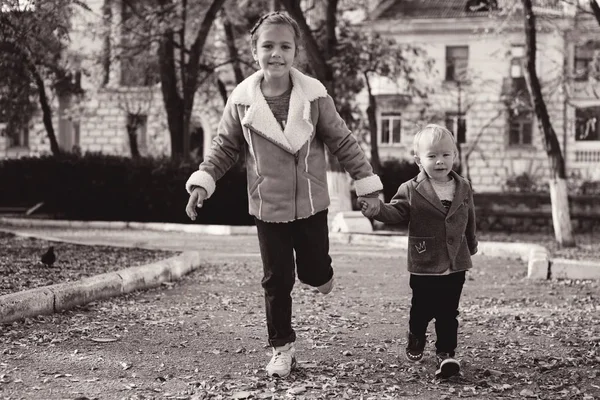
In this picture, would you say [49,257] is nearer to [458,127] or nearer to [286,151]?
[286,151]

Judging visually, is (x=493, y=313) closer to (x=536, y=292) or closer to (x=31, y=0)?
(x=536, y=292)

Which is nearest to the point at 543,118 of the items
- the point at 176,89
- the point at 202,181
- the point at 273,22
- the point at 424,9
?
the point at 176,89

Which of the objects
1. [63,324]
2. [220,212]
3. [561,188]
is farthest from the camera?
[220,212]

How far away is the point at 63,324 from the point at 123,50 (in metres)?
18.3

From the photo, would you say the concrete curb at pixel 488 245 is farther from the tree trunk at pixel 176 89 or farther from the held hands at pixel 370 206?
the held hands at pixel 370 206

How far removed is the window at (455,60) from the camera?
39.5 m

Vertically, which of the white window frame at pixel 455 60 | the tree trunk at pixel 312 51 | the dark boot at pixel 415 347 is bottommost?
the dark boot at pixel 415 347

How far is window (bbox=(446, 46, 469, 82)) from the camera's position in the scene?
39.5 metres

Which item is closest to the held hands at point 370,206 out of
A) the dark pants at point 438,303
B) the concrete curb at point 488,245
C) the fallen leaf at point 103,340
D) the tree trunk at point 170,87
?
the dark pants at point 438,303

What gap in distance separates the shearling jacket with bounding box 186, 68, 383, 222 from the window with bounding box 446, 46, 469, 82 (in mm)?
35253

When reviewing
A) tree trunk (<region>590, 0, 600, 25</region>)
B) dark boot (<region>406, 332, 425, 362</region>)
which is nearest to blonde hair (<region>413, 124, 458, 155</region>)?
dark boot (<region>406, 332, 425, 362</region>)

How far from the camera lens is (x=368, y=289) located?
29.5 ft

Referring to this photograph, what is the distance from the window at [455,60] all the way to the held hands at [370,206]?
35.4 meters

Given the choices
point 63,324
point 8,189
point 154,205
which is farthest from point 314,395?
point 8,189
